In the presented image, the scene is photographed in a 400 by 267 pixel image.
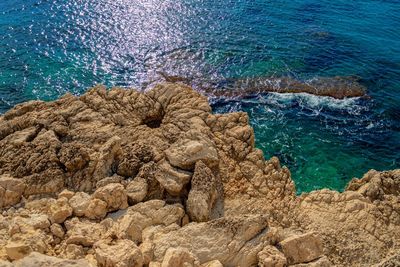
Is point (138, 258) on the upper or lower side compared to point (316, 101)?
upper

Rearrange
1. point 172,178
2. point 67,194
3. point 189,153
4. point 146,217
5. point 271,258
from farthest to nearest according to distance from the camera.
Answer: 1. point 189,153
2. point 172,178
3. point 67,194
4. point 146,217
5. point 271,258

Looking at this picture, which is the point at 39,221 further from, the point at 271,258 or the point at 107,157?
the point at 271,258

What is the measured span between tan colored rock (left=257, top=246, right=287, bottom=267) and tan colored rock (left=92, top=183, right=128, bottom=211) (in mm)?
4971

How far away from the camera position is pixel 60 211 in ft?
48.1

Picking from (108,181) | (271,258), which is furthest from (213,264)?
(108,181)

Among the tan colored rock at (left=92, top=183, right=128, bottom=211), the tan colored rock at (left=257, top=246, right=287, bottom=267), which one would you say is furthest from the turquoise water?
the tan colored rock at (left=92, top=183, right=128, bottom=211)

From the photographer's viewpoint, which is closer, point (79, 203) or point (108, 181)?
point (79, 203)

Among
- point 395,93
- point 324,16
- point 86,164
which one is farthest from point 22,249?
point 324,16

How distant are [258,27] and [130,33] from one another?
13039 millimetres

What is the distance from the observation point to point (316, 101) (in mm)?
36125

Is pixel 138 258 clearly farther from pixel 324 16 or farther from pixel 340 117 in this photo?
pixel 324 16

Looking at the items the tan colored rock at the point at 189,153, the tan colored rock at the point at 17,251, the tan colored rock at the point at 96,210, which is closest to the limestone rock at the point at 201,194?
the tan colored rock at the point at 189,153

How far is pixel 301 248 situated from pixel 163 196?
17.4 ft

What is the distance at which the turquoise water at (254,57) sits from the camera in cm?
3206
